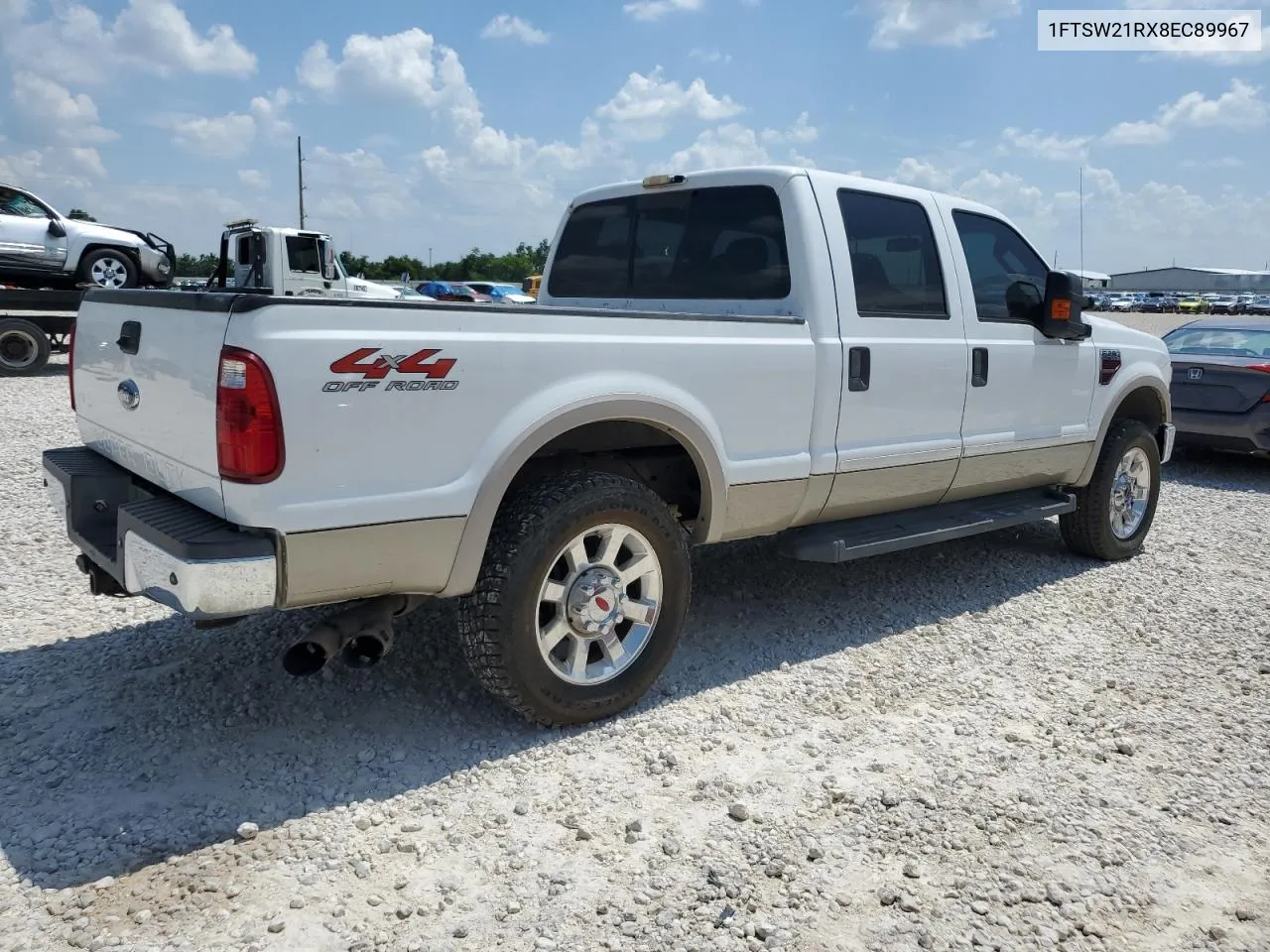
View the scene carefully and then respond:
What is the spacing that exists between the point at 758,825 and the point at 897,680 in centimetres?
139

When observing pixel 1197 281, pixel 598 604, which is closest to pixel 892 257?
pixel 598 604

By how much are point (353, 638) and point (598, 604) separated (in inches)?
33.6

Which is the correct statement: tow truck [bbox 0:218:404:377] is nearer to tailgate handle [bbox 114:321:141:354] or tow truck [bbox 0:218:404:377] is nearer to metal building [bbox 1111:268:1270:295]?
tailgate handle [bbox 114:321:141:354]

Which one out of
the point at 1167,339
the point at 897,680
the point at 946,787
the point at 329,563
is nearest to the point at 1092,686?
the point at 897,680

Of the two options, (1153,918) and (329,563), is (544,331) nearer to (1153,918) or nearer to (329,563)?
(329,563)

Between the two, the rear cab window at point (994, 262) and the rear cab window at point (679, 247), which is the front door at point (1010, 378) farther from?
the rear cab window at point (679, 247)

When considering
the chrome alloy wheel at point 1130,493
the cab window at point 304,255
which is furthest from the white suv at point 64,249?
the chrome alloy wheel at point 1130,493

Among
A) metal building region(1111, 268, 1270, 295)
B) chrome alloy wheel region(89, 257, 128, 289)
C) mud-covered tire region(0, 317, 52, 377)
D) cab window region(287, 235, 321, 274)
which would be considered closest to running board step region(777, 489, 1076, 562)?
mud-covered tire region(0, 317, 52, 377)

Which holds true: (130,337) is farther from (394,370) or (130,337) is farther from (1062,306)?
(1062,306)

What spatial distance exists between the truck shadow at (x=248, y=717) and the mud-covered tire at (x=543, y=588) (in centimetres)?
19

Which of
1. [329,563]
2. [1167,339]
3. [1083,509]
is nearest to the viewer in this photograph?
[329,563]

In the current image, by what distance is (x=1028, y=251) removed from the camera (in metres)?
5.60

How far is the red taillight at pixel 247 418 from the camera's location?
112 inches

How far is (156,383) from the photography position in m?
3.31
